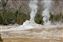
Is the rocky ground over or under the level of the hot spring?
under

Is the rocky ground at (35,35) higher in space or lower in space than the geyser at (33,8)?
lower

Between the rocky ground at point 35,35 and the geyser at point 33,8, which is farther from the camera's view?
the geyser at point 33,8

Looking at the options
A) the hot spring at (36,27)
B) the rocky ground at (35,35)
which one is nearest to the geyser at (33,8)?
the hot spring at (36,27)

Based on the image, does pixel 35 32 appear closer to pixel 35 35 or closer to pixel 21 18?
pixel 35 35

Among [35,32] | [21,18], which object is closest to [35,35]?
[35,32]

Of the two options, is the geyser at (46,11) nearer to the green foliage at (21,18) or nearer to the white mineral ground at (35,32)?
the white mineral ground at (35,32)

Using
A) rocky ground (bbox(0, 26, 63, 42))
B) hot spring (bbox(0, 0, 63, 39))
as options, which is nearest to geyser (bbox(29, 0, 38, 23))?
hot spring (bbox(0, 0, 63, 39))

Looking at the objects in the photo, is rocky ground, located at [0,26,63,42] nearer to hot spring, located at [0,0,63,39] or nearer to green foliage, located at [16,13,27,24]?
hot spring, located at [0,0,63,39]

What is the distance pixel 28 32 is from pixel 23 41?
0.10m

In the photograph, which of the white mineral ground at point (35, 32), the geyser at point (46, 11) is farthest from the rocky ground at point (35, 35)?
the geyser at point (46, 11)

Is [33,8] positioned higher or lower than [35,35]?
higher

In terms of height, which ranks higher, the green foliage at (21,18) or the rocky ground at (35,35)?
the green foliage at (21,18)

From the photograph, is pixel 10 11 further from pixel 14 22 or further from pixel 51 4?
pixel 51 4

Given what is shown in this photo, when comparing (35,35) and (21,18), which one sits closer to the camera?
(35,35)
